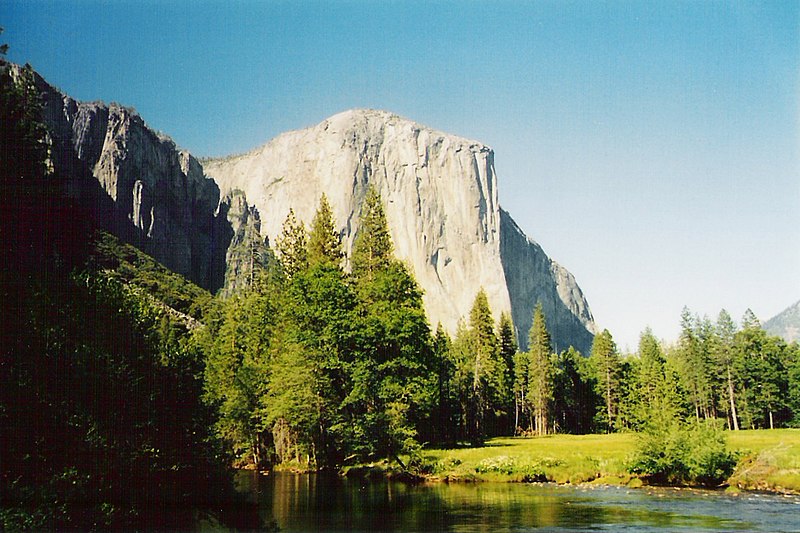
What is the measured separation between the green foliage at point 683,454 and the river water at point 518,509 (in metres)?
2.26

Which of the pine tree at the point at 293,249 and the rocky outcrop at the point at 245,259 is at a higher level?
the rocky outcrop at the point at 245,259

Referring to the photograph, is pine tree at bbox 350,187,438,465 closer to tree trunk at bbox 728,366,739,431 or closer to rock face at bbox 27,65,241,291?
tree trunk at bbox 728,366,739,431

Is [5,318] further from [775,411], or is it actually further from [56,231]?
[775,411]

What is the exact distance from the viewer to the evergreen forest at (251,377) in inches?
643

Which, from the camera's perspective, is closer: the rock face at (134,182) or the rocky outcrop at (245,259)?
the rocky outcrop at (245,259)

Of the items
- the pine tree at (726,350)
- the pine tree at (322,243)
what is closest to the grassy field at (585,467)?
the pine tree at (322,243)

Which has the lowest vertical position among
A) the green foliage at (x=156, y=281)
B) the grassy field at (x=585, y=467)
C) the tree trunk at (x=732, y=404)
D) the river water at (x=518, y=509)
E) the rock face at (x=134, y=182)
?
the river water at (x=518, y=509)

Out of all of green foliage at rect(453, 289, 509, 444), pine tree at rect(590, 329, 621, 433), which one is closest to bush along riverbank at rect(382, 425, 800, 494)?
green foliage at rect(453, 289, 509, 444)

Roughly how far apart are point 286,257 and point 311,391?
22644 mm

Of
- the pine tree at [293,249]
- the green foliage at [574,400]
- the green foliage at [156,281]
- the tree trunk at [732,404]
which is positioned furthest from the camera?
the green foliage at [156,281]

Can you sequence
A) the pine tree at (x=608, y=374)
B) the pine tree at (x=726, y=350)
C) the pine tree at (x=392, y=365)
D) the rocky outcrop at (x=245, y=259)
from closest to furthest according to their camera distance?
the pine tree at (x=392, y=365) < the rocky outcrop at (x=245, y=259) < the pine tree at (x=726, y=350) < the pine tree at (x=608, y=374)

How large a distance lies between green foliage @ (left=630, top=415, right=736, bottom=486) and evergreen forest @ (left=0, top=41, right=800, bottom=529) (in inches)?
20.3

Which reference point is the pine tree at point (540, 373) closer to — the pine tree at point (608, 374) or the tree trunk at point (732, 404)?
the pine tree at point (608, 374)

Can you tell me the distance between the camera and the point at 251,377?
52.5m
